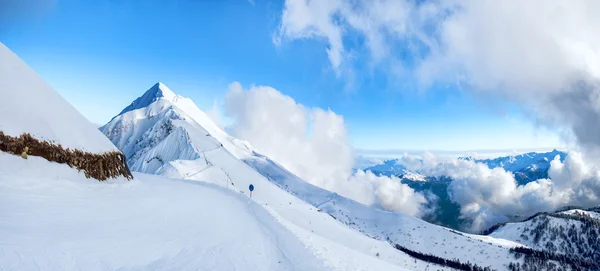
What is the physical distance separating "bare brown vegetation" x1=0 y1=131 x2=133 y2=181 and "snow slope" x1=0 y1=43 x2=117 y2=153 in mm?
528

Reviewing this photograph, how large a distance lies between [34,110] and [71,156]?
3.89 meters

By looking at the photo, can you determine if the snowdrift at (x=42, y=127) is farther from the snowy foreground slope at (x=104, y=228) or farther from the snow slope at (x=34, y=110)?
the snowy foreground slope at (x=104, y=228)

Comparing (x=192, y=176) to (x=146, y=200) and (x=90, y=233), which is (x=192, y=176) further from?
(x=90, y=233)

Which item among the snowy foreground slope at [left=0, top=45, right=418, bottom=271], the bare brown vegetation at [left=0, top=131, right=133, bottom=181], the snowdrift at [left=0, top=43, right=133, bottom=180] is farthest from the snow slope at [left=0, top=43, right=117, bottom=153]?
the bare brown vegetation at [left=0, top=131, right=133, bottom=181]

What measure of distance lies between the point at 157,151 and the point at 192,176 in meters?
67.9

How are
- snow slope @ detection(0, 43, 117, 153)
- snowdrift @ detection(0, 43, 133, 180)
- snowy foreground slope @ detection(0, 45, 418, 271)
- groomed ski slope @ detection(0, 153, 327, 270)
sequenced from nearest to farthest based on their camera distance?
1. groomed ski slope @ detection(0, 153, 327, 270)
2. snowy foreground slope @ detection(0, 45, 418, 271)
3. snowdrift @ detection(0, 43, 133, 180)
4. snow slope @ detection(0, 43, 117, 153)

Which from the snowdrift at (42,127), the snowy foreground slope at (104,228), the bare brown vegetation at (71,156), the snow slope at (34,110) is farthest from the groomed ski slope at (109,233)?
the snow slope at (34,110)

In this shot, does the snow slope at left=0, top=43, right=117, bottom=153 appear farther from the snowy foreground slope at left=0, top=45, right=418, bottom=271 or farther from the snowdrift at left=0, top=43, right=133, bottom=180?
the snowy foreground slope at left=0, top=45, right=418, bottom=271

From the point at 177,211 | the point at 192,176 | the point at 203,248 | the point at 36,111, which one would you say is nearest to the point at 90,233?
the point at 203,248

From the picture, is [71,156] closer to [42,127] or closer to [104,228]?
[42,127]

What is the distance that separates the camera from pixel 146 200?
76.7ft

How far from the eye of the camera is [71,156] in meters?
21.4

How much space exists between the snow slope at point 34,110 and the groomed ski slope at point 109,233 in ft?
8.58

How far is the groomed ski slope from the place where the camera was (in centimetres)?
1130
